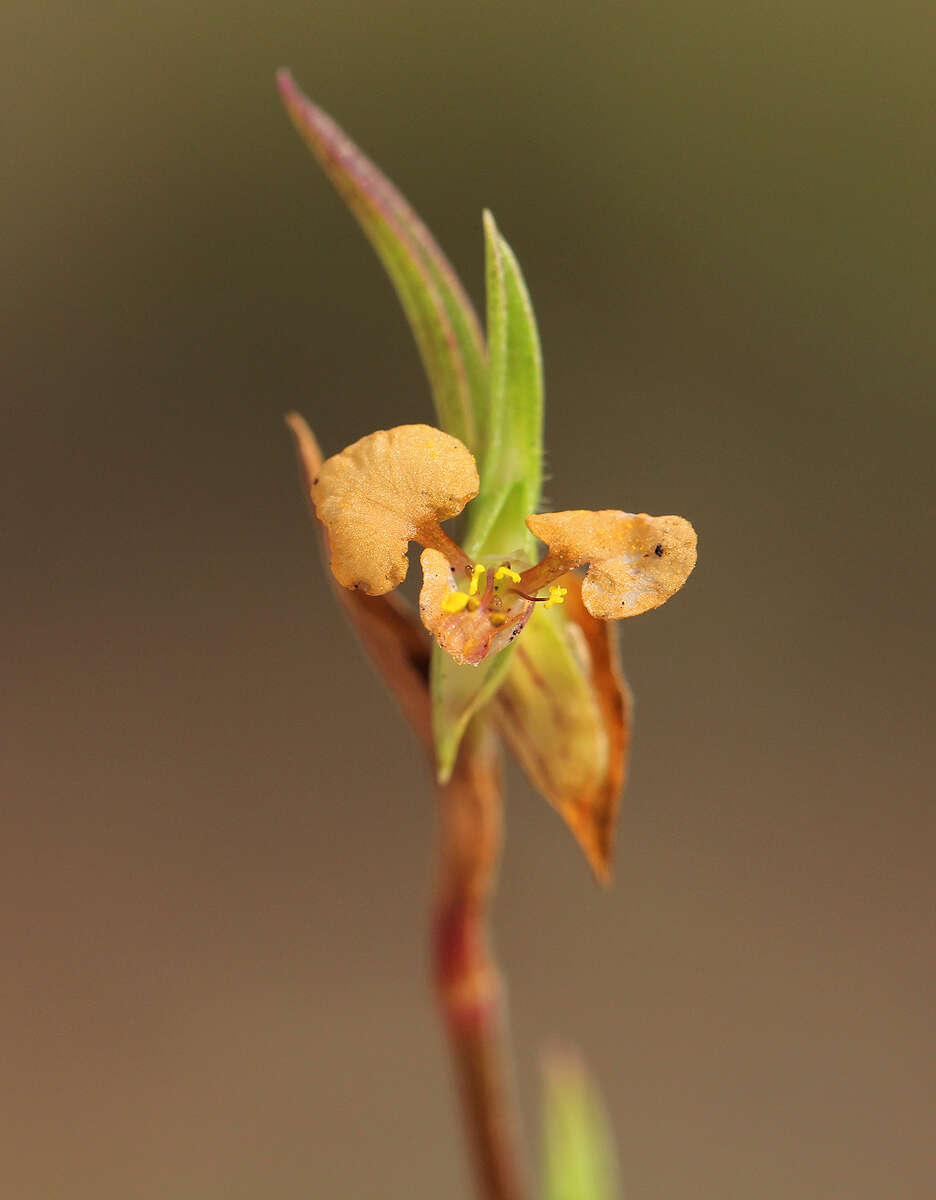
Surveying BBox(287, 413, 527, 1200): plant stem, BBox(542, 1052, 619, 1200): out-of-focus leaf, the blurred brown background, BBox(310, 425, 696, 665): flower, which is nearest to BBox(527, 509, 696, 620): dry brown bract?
BBox(310, 425, 696, 665): flower

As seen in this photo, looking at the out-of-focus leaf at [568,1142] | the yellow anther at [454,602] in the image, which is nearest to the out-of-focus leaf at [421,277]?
the yellow anther at [454,602]

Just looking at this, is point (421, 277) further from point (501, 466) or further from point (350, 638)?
point (350, 638)

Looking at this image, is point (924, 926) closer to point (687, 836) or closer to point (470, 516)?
point (687, 836)

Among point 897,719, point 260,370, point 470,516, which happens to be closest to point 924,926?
point 897,719

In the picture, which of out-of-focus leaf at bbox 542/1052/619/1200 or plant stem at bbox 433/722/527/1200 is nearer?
plant stem at bbox 433/722/527/1200

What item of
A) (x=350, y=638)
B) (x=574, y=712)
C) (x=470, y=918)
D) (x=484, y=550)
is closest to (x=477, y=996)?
(x=470, y=918)

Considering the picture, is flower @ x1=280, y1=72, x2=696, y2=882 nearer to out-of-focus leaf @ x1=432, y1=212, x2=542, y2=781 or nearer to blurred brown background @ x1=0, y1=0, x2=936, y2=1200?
out-of-focus leaf @ x1=432, y1=212, x2=542, y2=781
